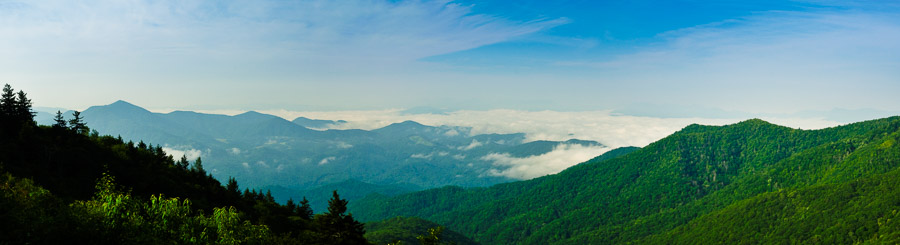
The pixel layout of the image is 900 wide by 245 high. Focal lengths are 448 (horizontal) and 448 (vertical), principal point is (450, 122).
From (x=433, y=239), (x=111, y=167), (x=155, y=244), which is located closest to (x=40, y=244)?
(x=155, y=244)

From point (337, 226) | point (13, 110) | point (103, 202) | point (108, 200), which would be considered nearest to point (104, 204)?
point (108, 200)

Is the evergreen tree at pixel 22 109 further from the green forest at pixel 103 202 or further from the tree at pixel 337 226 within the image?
the tree at pixel 337 226

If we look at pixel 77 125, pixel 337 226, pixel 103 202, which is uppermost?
pixel 77 125

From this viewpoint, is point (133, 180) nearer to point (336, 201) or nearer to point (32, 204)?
point (336, 201)

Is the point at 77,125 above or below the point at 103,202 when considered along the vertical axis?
above

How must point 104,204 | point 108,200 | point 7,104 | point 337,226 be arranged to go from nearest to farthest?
1. point 104,204
2. point 108,200
3. point 337,226
4. point 7,104

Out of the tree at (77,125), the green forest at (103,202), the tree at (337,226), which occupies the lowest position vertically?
the tree at (337,226)

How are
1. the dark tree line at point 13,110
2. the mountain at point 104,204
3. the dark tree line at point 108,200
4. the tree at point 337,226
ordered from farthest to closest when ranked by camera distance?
the dark tree line at point 13,110 → the tree at point 337,226 → the dark tree line at point 108,200 → the mountain at point 104,204

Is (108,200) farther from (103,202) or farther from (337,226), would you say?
(337,226)

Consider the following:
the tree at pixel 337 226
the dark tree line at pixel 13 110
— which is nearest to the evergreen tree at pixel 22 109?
the dark tree line at pixel 13 110
